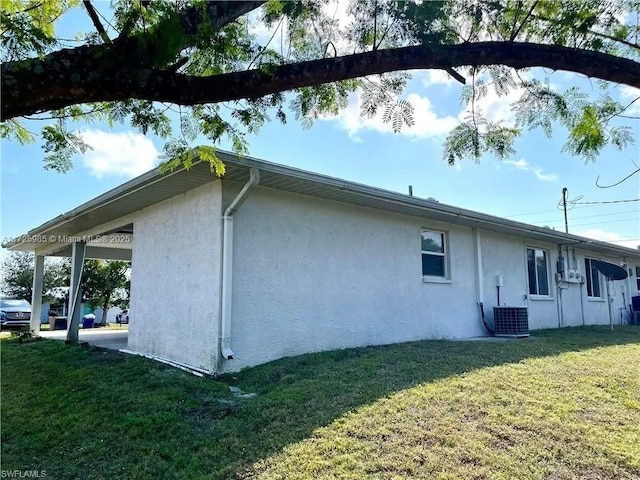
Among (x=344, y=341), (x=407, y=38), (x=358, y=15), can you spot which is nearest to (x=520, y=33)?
(x=407, y=38)

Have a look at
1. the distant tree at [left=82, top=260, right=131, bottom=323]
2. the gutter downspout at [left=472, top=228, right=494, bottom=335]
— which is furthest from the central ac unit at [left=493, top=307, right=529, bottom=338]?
the distant tree at [left=82, top=260, right=131, bottom=323]

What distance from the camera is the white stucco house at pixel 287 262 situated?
6.89 metres

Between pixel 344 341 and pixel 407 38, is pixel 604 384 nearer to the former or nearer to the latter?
pixel 344 341

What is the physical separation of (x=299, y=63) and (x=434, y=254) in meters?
8.20

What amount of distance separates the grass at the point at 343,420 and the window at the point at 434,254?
2987mm

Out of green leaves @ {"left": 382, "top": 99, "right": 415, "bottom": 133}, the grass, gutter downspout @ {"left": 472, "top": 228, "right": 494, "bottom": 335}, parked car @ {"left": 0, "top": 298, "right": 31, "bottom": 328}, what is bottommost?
the grass

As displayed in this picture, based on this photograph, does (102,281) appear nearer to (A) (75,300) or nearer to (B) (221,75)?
(A) (75,300)

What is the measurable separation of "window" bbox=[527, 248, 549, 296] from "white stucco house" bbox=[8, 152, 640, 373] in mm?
1100

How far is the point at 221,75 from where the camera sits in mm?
2504

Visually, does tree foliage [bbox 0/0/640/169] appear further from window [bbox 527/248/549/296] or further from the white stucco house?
window [bbox 527/248/549/296]

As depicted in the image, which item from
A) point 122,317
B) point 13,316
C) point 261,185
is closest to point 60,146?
point 261,185

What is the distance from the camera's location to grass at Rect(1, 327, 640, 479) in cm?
378

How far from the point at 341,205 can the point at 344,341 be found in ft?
8.19

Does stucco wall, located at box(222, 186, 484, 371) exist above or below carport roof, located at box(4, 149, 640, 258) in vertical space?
below
